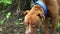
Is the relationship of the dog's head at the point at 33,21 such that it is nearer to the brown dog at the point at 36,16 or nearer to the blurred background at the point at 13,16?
the brown dog at the point at 36,16

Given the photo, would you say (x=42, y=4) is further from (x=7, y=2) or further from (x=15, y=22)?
Answer: (x=7, y=2)

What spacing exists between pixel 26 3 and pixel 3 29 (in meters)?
1.01

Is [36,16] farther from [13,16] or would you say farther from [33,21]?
[13,16]

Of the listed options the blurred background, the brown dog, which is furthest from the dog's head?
the blurred background

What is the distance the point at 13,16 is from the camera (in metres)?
5.16

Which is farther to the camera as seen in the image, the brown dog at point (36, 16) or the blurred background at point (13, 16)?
the blurred background at point (13, 16)

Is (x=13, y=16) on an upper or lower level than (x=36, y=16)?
lower

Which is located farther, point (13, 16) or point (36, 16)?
point (13, 16)

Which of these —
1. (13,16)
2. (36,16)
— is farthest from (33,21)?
(13,16)

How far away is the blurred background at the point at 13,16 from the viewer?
4.59 meters

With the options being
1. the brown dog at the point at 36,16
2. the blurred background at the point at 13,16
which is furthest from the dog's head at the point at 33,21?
the blurred background at the point at 13,16

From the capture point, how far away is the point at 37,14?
3.50m

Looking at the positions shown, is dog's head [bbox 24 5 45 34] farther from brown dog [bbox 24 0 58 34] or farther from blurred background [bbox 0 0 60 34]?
blurred background [bbox 0 0 60 34]

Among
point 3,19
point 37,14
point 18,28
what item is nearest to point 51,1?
point 37,14
